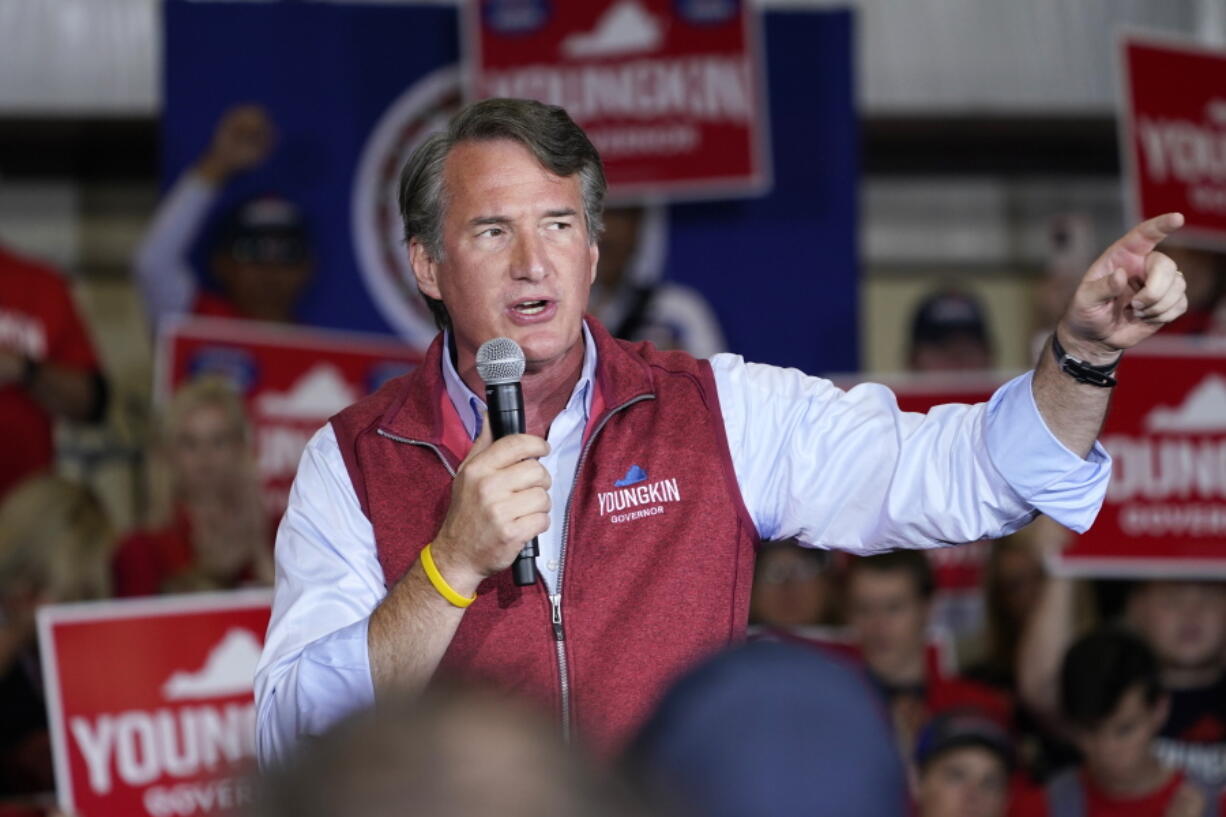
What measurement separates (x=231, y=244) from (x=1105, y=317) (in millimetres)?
3984

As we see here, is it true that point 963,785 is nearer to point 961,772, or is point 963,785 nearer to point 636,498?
point 961,772

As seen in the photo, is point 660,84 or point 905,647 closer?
point 905,647

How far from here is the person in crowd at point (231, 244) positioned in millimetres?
5527

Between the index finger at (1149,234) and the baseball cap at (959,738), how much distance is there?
2.39m

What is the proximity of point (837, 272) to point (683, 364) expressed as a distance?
3656mm

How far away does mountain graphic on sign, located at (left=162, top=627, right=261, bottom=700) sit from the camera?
3.91 m

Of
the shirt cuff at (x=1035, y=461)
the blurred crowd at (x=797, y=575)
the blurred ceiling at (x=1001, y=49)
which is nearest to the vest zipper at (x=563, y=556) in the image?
the shirt cuff at (x=1035, y=461)

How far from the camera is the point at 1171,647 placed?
480cm

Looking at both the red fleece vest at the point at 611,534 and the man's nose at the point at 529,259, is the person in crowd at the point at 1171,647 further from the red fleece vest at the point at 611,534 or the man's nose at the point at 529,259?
the man's nose at the point at 529,259

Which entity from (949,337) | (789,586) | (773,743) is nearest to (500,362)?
(773,743)

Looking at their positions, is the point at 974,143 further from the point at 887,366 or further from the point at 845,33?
the point at 845,33

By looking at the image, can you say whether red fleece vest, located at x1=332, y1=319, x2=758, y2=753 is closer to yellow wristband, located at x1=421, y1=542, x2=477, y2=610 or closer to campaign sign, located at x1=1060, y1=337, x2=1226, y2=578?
yellow wristband, located at x1=421, y1=542, x2=477, y2=610

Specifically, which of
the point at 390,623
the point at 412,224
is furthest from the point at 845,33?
the point at 390,623

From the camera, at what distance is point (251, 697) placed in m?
3.93
